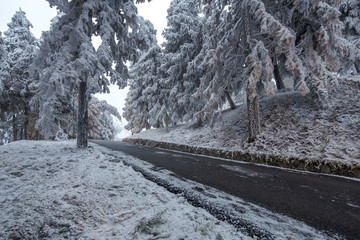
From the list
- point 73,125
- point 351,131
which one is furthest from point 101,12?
point 73,125

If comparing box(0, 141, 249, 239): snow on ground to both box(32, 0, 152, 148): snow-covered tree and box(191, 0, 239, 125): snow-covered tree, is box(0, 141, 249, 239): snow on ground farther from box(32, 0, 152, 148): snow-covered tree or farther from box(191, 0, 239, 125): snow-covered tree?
box(191, 0, 239, 125): snow-covered tree

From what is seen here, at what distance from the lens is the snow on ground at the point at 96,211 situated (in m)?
1.90

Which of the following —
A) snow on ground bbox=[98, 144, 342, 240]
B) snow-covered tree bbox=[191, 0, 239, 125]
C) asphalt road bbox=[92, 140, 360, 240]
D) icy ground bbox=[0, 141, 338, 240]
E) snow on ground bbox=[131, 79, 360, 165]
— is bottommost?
asphalt road bbox=[92, 140, 360, 240]

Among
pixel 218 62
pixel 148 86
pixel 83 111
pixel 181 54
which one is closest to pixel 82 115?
pixel 83 111

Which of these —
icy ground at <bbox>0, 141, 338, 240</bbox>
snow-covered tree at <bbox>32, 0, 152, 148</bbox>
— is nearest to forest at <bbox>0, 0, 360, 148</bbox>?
snow-covered tree at <bbox>32, 0, 152, 148</bbox>

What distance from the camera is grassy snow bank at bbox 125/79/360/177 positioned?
17.6 ft

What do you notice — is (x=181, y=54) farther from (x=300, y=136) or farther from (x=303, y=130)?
(x=300, y=136)

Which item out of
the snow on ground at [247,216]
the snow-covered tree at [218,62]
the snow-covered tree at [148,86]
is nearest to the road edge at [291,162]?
the snow-covered tree at [218,62]

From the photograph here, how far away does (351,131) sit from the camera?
6145 mm

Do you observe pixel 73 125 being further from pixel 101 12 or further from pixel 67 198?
pixel 67 198

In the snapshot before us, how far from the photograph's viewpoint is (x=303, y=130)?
7113mm

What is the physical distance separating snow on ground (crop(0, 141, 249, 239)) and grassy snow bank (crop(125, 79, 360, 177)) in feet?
15.0

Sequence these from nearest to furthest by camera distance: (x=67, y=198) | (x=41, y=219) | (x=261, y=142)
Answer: (x=41, y=219), (x=67, y=198), (x=261, y=142)

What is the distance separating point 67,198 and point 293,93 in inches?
442
